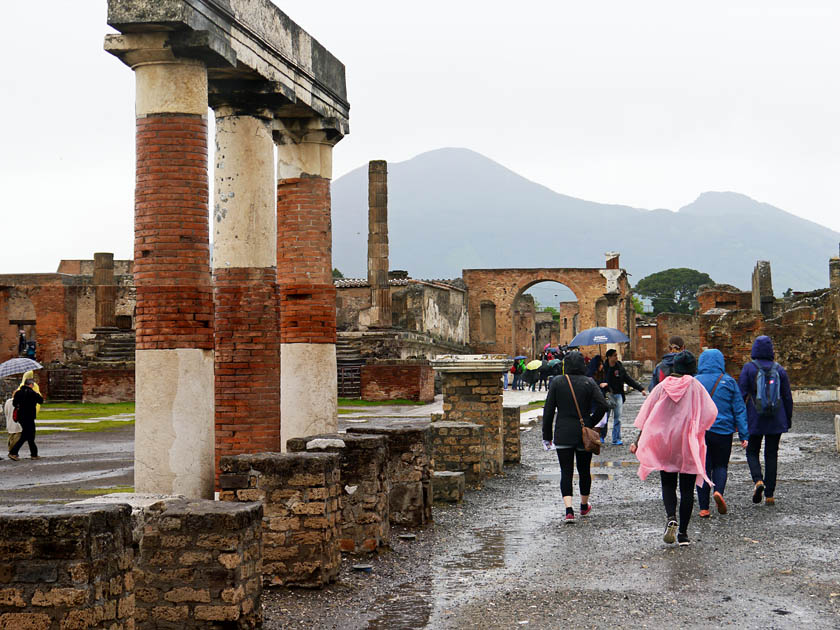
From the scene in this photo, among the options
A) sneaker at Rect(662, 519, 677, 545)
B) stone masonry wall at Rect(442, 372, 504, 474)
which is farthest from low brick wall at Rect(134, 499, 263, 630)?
stone masonry wall at Rect(442, 372, 504, 474)

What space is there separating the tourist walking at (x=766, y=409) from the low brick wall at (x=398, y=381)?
61.4ft

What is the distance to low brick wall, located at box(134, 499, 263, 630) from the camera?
5.19 m

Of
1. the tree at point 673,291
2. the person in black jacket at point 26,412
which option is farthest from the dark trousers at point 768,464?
the tree at point 673,291

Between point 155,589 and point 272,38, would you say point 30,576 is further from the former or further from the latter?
point 272,38

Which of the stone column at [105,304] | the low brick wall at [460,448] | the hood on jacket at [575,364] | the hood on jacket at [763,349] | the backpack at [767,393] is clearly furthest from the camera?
the stone column at [105,304]

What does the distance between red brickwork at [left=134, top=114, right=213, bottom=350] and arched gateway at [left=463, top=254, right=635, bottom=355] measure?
46839 mm

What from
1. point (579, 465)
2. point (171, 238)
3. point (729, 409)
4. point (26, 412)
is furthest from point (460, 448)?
point (26, 412)

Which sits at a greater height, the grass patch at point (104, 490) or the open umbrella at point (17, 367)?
the open umbrella at point (17, 367)

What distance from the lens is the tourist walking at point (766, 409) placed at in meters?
9.71

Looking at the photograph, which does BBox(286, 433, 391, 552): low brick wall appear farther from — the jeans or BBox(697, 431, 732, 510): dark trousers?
the jeans

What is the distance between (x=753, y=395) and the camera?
32.7ft

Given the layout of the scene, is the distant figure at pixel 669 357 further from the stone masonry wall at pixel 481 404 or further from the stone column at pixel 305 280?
the stone column at pixel 305 280

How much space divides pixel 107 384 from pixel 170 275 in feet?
81.7

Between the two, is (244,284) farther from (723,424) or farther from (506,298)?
(506,298)
